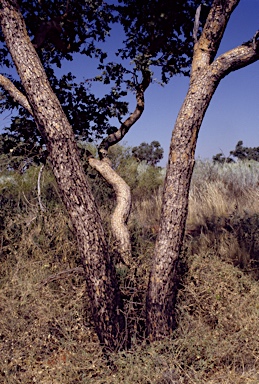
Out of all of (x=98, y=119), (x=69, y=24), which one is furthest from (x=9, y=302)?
(x=69, y=24)

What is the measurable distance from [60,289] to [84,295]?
0.51 meters

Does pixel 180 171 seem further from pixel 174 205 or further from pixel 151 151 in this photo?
pixel 151 151

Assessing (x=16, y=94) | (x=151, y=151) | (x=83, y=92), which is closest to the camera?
(x=16, y=94)

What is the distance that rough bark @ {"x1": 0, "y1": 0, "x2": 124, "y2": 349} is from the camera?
3.74 meters

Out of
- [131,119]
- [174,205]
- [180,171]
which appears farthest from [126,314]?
[131,119]

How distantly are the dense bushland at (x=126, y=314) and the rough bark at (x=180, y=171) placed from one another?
299mm

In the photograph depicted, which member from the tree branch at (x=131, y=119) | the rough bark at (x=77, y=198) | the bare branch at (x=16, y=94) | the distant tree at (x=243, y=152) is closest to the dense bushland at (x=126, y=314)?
the rough bark at (x=77, y=198)

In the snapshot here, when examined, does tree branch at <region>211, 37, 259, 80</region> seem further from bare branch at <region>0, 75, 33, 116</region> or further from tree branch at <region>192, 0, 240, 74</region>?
bare branch at <region>0, 75, 33, 116</region>

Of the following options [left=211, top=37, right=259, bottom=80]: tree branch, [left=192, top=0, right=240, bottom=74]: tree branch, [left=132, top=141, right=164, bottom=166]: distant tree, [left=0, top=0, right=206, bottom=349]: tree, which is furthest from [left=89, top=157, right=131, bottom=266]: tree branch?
[left=132, top=141, right=164, bottom=166]: distant tree

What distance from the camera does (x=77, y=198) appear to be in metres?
3.74

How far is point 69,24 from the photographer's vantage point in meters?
6.60

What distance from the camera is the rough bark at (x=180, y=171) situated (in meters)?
3.90

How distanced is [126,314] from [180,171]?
1.64m

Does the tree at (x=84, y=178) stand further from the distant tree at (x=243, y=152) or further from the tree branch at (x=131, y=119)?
the distant tree at (x=243, y=152)
